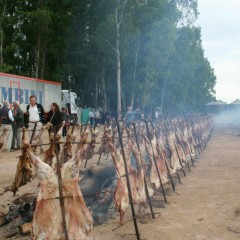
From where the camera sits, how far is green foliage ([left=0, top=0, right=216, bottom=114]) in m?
34.3

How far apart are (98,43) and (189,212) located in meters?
30.0

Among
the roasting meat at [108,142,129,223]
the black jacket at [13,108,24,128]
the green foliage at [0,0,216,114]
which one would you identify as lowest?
the roasting meat at [108,142,129,223]

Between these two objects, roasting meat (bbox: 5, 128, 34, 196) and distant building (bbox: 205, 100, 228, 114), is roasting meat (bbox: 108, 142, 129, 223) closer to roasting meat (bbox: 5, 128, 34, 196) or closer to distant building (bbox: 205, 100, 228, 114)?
roasting meat (bbox: 5, 128, 34, 196)

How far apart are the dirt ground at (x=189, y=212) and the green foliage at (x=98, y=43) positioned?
1976 cm

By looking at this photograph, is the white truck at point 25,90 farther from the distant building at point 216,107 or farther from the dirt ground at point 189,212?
Answer: the distant building at point 216,107

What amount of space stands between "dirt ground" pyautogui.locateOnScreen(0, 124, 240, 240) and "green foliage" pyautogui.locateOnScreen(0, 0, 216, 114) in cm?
1976

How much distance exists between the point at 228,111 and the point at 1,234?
81174 millimetres

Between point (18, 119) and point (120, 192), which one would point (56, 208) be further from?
point (18, 119)

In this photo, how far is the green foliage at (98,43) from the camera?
34.3 meters

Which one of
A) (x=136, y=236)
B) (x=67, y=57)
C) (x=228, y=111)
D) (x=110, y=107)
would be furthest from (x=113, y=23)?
(x=228, y=111)

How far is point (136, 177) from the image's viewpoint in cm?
722

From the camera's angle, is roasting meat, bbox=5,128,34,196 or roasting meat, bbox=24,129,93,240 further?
roasting meat, bbox=5,128,34,196

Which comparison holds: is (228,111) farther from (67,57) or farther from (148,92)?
(67,57)

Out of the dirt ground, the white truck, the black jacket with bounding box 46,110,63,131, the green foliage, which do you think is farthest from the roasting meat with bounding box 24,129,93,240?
the green foliage
